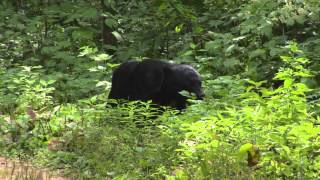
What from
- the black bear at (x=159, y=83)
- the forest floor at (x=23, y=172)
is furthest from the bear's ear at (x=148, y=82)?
the forest floor at (x=23, y=172)

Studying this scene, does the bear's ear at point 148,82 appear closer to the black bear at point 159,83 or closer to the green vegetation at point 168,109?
the black bear at point 159,83

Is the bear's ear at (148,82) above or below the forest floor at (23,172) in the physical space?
above

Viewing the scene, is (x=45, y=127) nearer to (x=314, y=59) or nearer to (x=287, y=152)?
(x=287, y=152)

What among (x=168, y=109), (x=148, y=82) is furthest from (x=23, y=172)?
(x=148, y=82)

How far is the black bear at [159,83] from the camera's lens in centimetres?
740

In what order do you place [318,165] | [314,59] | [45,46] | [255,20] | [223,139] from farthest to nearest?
[45,46], [255,20], [314,59], [223,139], [318,165]

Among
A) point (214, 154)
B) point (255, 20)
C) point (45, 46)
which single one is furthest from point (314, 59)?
point (45, 46)

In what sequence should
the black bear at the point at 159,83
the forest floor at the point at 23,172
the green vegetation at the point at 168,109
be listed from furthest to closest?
1. the black bear at the point at 159,83
2. the forest floor at the point at 23,172
3. the green vegetation at the point at 168,109

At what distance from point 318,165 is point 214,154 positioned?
0.87 meters

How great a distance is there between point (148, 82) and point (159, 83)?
17cm

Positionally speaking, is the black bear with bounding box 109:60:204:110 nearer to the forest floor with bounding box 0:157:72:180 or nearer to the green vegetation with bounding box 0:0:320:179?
the green vegetation with bounding box 0:0:320:179

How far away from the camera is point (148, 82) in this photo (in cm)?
746

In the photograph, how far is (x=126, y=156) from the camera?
5129 mm

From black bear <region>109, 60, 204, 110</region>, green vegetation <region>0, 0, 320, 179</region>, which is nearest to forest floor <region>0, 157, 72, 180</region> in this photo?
green vegetation <region>0, 0, 320, 179</region>
